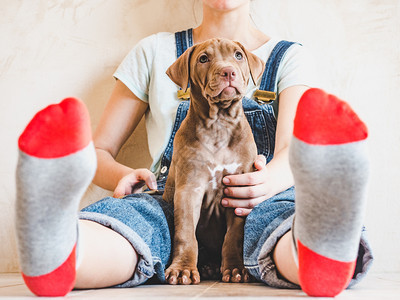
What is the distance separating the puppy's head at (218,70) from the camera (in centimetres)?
125

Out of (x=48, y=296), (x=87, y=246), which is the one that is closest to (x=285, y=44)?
(x=87, y=246)

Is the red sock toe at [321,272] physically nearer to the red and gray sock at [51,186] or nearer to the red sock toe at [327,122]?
the red sock toe at [327,122]

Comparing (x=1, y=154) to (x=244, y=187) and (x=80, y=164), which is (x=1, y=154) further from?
(x=80, y=164)

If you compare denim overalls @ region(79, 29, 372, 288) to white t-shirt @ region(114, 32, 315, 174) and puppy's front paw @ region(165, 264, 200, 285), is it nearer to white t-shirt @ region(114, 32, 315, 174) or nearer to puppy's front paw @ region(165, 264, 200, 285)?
puppy's front paw @ region(165, 264, 200, 285)

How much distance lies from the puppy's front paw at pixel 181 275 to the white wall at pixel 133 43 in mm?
902

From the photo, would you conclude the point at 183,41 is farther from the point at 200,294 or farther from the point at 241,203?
the point at 200,294

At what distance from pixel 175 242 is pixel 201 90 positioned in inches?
17.5

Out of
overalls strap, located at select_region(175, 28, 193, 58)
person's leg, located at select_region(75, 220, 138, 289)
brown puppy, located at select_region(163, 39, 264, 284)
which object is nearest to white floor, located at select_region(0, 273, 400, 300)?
person's leg, located at select_region(75, 220, 138, 289)

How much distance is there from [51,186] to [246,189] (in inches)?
25.3

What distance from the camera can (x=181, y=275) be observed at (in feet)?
3.70

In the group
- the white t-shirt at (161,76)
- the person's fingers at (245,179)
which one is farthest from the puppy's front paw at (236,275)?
the white t-shirt at (161,76)

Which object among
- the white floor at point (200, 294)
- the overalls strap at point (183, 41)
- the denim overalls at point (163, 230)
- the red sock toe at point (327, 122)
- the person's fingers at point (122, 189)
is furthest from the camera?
the overalls strap at point (183, 41)

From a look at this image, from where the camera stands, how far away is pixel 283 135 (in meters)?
1.53

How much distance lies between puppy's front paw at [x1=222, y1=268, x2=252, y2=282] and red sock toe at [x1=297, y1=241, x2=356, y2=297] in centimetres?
36
